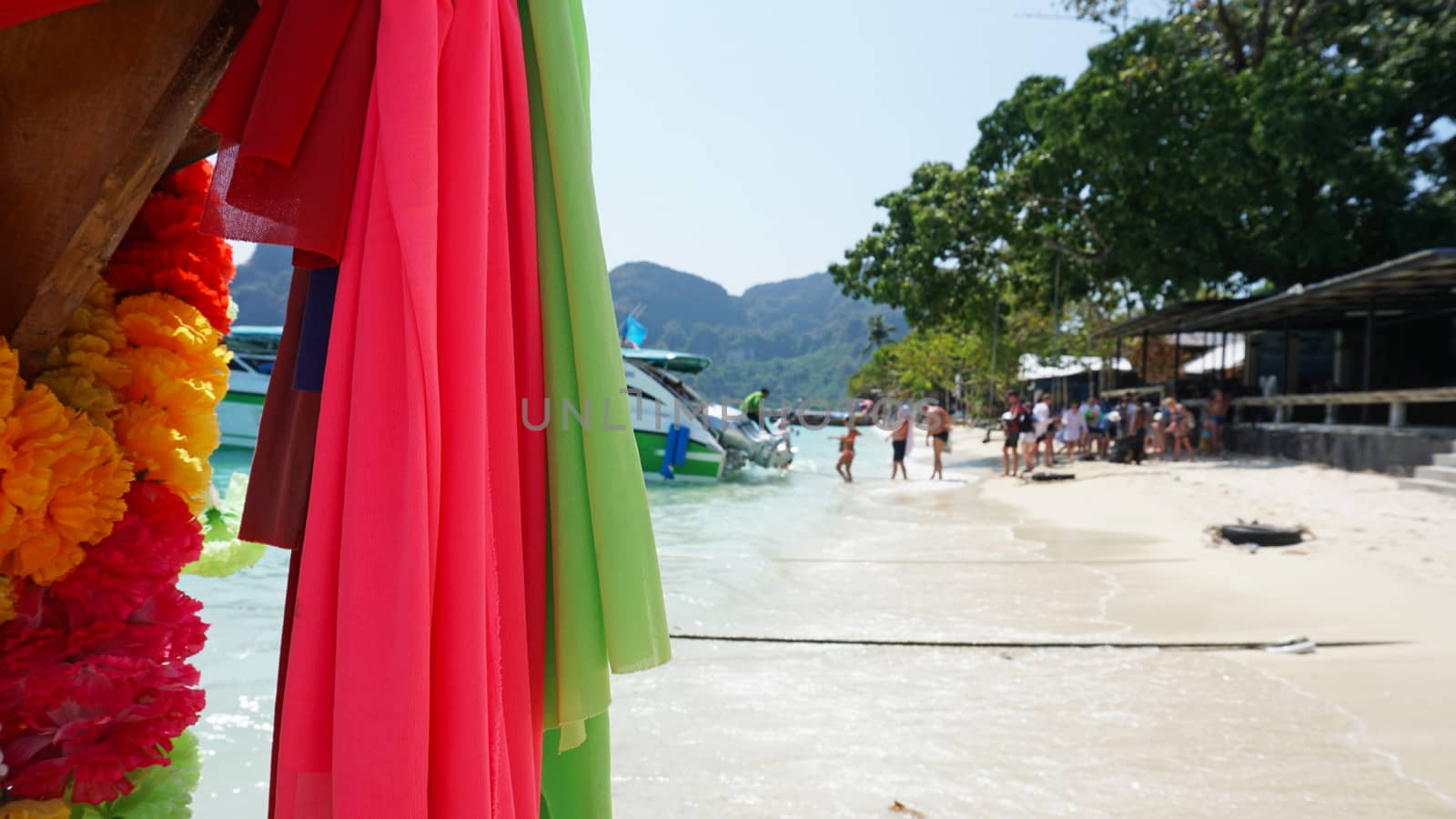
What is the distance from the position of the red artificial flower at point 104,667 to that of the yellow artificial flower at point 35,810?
0.02 m

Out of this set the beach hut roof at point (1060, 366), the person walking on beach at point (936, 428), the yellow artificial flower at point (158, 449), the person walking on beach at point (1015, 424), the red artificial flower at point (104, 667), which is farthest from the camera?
the beach hut roof at point (1060, 366)

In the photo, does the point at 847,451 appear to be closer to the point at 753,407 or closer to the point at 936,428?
the point at 936,428

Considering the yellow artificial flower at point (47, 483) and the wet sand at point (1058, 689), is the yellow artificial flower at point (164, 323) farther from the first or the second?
the wet sand at point (1058, 689)

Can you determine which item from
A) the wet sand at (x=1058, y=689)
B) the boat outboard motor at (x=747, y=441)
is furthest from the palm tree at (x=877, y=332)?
the wet sand at (x=1058, y=689)

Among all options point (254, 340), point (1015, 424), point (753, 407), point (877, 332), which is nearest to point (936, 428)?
point (1015, 424)

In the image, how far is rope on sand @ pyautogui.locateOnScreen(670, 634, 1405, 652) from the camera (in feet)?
15.4

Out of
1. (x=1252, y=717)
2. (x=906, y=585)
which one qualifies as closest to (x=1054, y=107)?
(x=906, y=585)

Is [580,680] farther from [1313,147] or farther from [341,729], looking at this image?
[1313,147]

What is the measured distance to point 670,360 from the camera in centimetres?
1905

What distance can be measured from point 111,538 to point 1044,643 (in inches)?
183

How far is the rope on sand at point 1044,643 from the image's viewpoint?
469 cm

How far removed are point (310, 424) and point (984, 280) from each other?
77.0ft

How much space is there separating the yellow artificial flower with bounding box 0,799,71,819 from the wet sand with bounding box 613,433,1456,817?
187cm

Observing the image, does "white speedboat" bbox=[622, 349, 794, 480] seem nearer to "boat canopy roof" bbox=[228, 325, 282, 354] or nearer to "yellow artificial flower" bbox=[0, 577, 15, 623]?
"boat canopy roof" bbox=[228, 325, 282, 354]
